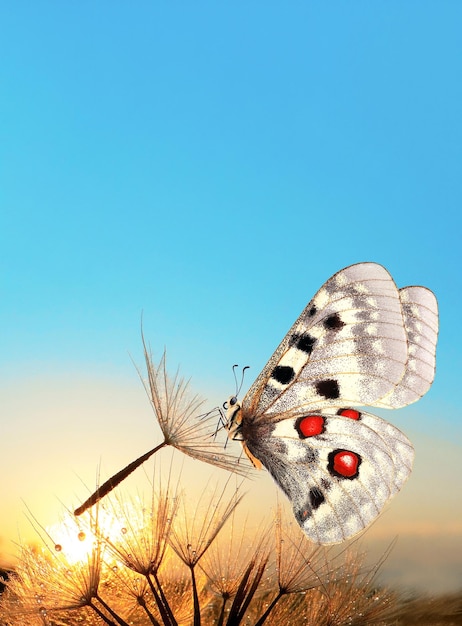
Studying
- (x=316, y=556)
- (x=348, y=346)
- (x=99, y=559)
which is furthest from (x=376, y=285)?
(x=99, y=559)

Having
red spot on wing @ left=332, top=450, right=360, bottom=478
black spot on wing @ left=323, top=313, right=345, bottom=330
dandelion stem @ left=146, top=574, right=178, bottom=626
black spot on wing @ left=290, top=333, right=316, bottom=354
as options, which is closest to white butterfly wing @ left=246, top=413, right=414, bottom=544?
red spot on wing @ left=332, top=450, right=360, bottom=478

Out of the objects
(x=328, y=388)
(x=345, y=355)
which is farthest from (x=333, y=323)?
(x=328, y=388)

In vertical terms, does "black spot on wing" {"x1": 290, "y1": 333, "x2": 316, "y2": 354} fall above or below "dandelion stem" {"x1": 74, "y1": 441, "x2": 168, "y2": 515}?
above

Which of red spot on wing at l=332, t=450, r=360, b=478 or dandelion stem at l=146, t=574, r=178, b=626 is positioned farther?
red spot on wing at l=332, t=450, r=360, b=478

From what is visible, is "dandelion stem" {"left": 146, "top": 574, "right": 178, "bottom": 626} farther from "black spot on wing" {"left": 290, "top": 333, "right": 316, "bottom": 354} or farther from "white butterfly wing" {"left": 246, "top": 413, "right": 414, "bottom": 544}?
"black spot on wing" {"left": 290, "top": 333, "right": 316, "bottom": 354}

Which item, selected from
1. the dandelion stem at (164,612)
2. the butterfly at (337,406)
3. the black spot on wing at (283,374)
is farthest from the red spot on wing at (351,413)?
the dandelion stem at (164,612)

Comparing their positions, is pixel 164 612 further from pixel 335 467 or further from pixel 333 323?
pixel 333 323
